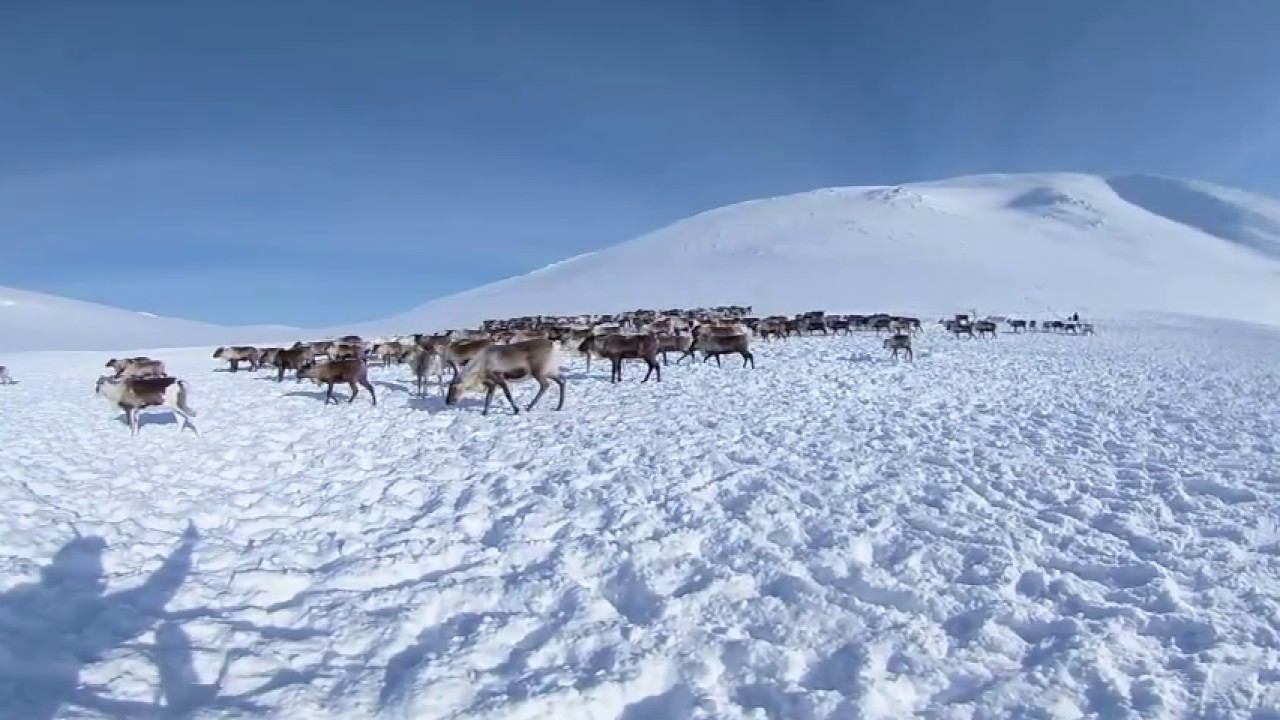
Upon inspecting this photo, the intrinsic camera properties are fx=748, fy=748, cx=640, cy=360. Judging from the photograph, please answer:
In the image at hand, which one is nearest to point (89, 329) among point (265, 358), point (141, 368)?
point (265, 358)

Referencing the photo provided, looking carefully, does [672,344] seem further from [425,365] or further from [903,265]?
[903,265]

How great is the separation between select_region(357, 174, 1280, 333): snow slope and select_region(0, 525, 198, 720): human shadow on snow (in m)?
72.5

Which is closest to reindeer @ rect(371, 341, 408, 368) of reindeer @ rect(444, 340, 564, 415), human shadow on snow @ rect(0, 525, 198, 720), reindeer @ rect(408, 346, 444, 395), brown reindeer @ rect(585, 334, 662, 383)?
reindeer @ rect(408, 346, 444, 395)

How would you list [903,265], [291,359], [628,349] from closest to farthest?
1. [628,349]
2. [291,359]
3. [903,265]

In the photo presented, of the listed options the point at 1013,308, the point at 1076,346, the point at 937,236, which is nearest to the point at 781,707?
the point at 1076,346

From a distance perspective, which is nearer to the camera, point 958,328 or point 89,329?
Answer: point 958,328

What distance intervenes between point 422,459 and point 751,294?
79.2m

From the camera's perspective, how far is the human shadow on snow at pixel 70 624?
170 inches

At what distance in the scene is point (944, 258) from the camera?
328 ft

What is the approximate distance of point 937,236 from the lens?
111 metres

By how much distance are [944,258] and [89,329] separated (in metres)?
107

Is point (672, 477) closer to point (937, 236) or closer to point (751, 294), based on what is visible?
point (751, 294)

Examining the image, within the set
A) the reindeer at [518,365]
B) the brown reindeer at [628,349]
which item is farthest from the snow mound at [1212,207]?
the reindeer at [518,365]

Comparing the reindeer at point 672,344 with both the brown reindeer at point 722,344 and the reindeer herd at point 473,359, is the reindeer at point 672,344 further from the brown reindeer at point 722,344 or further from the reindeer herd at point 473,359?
the brown reindeer at point 722,344
